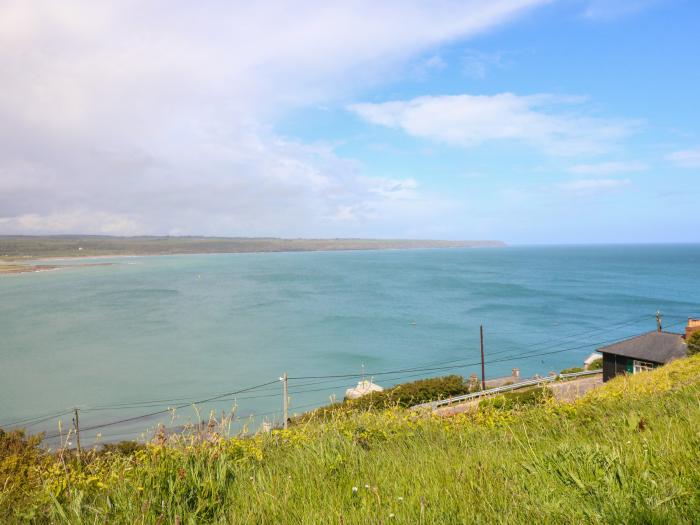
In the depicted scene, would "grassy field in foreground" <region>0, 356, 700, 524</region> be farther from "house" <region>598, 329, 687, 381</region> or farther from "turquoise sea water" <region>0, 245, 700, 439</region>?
"house" <region>598, 329, 687, 381</region>

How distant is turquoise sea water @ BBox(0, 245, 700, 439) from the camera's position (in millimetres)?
34188

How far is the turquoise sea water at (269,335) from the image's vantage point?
34188 mm

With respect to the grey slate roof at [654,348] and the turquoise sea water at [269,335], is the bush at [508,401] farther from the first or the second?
the grey slate roof at [654,348]

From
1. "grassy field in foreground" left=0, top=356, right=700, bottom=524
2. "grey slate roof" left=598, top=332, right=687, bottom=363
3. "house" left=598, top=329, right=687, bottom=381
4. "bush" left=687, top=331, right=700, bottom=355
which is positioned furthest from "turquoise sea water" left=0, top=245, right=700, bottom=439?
"grassy field in foreground" left=0, top=356, right=700, bottom=524

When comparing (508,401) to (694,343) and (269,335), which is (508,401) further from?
(269,335)

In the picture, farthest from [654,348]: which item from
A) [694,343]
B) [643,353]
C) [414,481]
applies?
[414,481]

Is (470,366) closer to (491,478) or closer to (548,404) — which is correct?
(548,404)

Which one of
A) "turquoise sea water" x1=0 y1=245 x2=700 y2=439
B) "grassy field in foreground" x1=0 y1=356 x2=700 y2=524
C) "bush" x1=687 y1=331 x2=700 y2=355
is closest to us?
"grassy field in foreground" x1=0 y1=356 x2=700 y2=524

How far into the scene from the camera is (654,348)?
81.5ft

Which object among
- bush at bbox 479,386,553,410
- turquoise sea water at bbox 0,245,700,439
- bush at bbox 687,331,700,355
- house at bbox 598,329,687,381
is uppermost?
bush at bbox 479,386,553,410

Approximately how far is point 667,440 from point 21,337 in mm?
62611

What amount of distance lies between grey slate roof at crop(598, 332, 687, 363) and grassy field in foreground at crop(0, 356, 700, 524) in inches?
930

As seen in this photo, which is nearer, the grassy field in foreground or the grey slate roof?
the grassy field in foreground

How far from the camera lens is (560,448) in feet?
9.89
